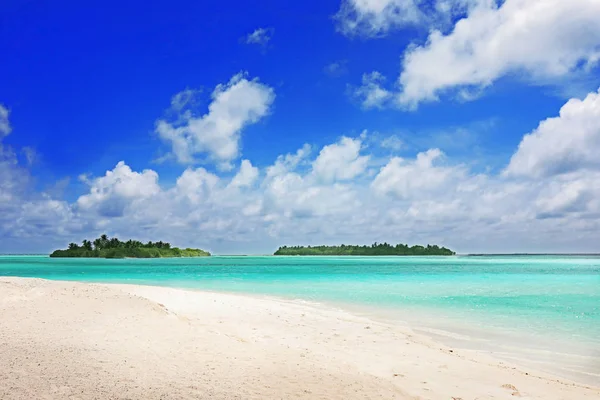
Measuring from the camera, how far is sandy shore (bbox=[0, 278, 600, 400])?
7.01 m

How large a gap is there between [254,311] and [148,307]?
468 cm

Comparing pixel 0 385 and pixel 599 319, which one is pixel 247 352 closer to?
pixel 0 385

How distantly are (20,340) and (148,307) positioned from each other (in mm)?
5302

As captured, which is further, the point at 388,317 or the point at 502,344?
the point at 388,317

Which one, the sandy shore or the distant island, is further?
the distant island

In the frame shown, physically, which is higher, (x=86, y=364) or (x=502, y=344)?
(x=86, y=364)

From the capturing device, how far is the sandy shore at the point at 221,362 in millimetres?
7012

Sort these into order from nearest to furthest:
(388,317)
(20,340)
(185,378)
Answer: (185,378), (20,340), (388,317)

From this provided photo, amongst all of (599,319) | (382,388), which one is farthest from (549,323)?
(382,388)

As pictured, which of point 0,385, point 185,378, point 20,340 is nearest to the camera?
point 0,385

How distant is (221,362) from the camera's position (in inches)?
343

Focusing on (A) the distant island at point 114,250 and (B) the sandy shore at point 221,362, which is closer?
(B) the sandy shore at point 221,362

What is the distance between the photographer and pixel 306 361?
369 inches

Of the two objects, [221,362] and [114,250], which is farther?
[114,250]
